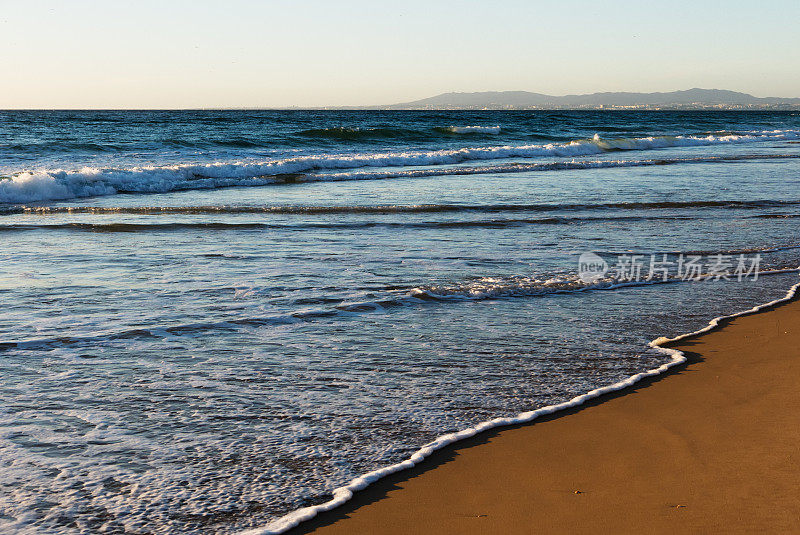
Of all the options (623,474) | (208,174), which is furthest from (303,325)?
(208,174)

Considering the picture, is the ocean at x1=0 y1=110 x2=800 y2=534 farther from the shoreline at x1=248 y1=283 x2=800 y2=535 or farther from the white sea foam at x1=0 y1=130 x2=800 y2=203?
the white sea foam at x1=0 y1=130 x2=800 y2=203

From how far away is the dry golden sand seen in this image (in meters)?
2.72

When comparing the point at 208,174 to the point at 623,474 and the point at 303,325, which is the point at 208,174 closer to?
the point at 303,325

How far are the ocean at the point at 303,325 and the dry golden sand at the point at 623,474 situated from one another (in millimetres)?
219

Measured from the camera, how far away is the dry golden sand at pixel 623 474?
8.94 ft

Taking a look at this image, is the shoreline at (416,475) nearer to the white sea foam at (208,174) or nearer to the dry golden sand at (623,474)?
the dry golden sand at (623,474)

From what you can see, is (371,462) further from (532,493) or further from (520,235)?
(520,235)

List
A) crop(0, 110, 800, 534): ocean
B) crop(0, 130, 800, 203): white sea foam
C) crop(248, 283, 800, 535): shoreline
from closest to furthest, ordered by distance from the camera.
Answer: crop(248, 283, 800, 535): shoreline < crop(0, 110, 800, 534): ocean < crop(0, 130, 800, 203): white sea foam

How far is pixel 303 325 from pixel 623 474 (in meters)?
2.89

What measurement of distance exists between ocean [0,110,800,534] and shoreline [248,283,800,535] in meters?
0.06

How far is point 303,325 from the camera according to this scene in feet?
18.0

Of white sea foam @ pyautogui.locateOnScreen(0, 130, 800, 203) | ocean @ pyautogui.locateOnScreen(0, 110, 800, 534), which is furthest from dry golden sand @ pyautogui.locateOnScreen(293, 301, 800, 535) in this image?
white sea foam @ pyautogui.locateOnScreen(0, 130, 800, 203)

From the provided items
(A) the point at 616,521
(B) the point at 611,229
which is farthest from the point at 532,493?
(B) the point at 611,229

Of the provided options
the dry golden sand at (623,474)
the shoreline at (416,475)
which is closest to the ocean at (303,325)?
the shoreline at (416,475)
